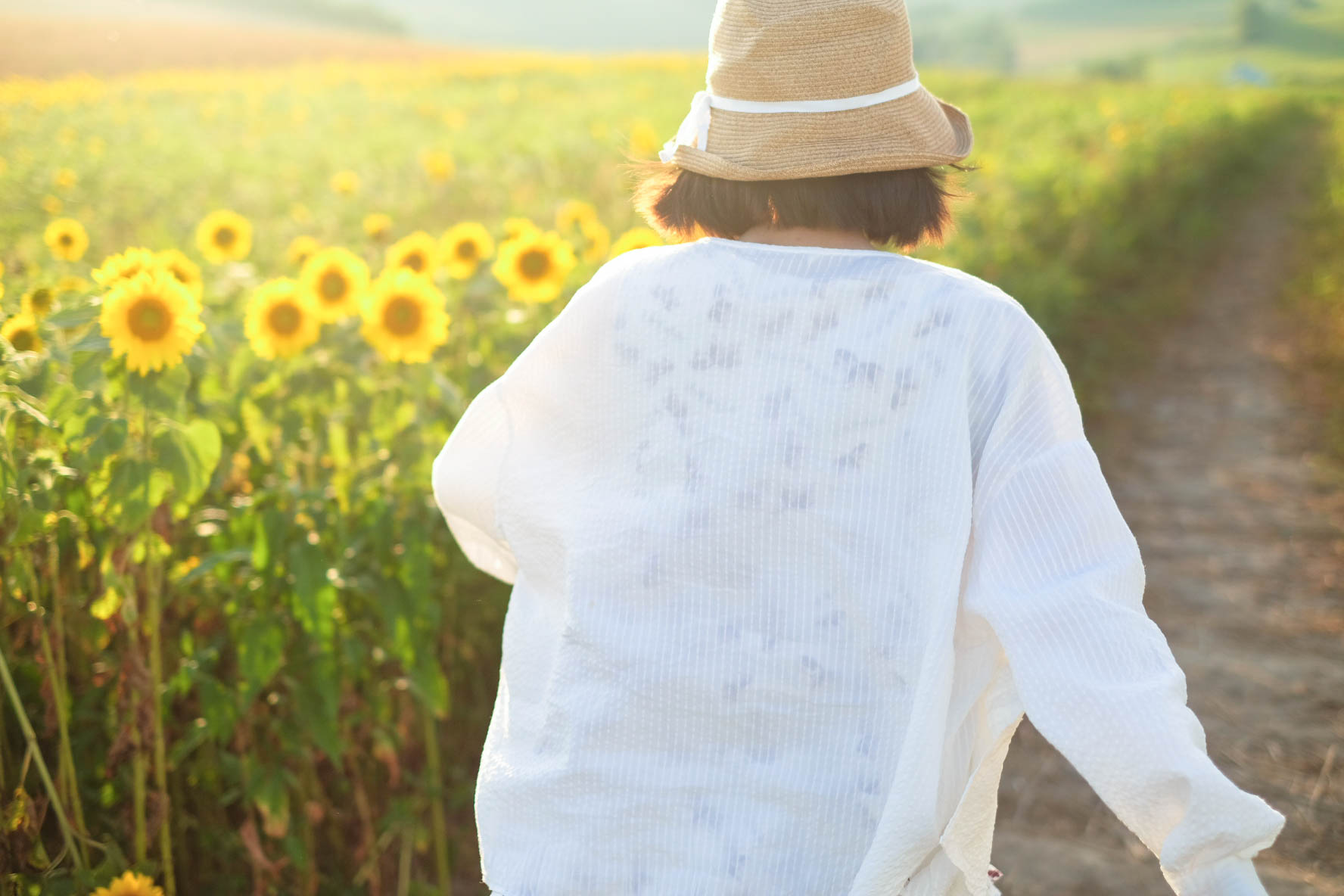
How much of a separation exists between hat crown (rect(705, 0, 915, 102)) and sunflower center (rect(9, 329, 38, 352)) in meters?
1.43

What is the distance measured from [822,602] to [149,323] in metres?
1.16

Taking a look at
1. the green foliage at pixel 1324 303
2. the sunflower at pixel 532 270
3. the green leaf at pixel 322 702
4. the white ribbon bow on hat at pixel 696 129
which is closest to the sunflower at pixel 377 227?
the sunflower at pixel 532 270

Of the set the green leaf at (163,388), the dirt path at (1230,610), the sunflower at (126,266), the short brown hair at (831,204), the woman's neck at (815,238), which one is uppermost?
the short brown hair at (831,204)

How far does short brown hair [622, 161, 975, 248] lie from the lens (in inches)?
47.9

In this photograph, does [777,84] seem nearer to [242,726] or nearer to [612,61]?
[242,726]

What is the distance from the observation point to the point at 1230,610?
3730 mm

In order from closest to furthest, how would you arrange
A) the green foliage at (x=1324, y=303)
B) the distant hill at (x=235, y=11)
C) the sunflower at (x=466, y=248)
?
the sunflower at (x=466, y=248), the green foliage at (x=1324, y=303), the distant hill at (x=235, y=11)

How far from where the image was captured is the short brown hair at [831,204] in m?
1.22

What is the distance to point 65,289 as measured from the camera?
2.61 meters

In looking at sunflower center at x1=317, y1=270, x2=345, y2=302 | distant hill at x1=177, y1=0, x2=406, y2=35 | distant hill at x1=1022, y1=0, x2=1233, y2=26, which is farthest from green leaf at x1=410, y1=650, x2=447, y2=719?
distant hill at x1=177, y1=0, x2=406, y2=35

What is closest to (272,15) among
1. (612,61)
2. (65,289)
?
(612,61)

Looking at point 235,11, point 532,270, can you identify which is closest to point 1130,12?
point 235,11

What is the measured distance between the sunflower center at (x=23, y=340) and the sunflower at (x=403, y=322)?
0.57 m

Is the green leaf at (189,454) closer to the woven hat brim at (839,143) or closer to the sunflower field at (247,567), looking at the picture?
the sunflower field at (247,567)
